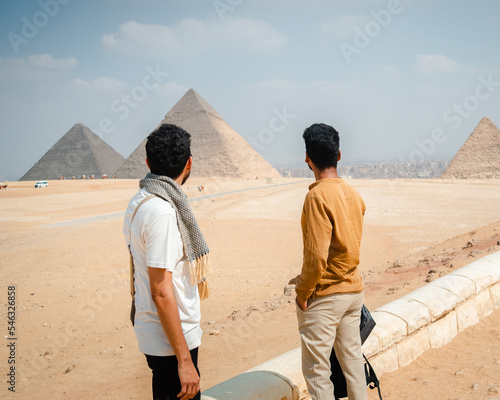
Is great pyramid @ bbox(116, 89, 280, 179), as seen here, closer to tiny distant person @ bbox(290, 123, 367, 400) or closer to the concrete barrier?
the concrete barrier

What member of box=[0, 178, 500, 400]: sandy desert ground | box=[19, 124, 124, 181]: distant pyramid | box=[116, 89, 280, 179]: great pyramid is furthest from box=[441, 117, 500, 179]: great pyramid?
box=[19, 124, 124, 181]: distant pyramid

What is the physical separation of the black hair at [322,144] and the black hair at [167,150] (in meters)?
0.67

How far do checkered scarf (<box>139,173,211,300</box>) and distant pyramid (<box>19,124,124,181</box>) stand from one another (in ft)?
292

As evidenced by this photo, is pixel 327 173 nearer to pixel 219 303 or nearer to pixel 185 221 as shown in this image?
pixel 185 221

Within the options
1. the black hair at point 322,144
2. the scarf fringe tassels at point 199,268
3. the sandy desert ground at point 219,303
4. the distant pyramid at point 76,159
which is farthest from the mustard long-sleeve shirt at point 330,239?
the distant pyramid at point 76,159

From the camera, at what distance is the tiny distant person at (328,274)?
190cm

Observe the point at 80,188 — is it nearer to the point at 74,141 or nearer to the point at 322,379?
the point at 322,379

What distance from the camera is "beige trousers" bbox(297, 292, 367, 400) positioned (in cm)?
197

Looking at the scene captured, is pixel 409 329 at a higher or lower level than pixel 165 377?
lower

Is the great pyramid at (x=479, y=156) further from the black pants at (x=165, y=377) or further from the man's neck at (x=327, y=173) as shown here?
the black pants at (x=165, y=377)

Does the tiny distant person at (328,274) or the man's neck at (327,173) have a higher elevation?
the man's neck at (327,173)

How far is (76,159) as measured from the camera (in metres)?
87.4

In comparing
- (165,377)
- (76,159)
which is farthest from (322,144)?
(76,159)

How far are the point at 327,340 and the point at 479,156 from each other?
7480 centimetres
